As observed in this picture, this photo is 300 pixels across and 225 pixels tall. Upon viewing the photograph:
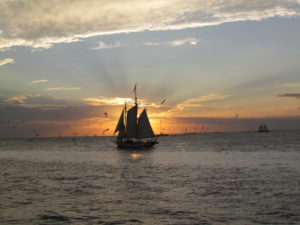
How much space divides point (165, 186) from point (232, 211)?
11.5m

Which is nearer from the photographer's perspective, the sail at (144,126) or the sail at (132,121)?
the sail at (144,126)

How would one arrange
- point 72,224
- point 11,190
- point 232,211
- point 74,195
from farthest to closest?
point 11,190, point 74,195, point 232,211, point 72,224

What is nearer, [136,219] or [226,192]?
[136,219]

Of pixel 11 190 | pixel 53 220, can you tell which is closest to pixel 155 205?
pixel 53 220

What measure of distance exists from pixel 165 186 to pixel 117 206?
9651mm

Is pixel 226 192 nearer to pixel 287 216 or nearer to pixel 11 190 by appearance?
pixel 287 216

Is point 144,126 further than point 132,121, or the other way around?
point 132,121

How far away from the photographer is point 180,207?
2381cm

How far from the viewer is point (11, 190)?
3241cm

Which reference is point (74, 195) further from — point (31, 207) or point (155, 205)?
point (155, 205)

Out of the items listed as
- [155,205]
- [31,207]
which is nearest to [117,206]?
[155,205]

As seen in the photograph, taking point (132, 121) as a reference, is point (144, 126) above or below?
below

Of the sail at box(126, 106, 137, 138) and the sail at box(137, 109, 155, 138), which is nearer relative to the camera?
the sail at box(137, 109, 155, 138)

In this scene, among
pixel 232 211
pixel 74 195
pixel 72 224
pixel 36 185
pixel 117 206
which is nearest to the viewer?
pixel 72 224
